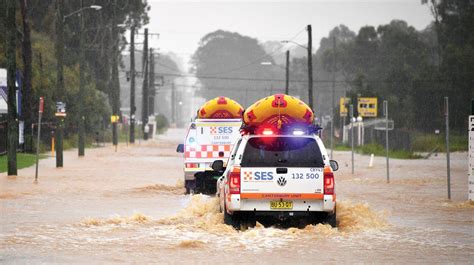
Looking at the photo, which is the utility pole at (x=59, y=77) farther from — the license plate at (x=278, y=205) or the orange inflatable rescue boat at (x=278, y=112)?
the license plate at (x=278, y=205)

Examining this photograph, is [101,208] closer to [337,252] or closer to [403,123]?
[337,252]

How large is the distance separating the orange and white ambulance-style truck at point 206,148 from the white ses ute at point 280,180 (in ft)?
30.7

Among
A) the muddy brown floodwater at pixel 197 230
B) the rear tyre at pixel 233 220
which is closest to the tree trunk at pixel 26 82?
the muddy brown floodwater at pixel 197 230

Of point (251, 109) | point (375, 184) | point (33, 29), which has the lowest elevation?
point (375, 184)

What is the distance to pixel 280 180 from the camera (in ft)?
52.6

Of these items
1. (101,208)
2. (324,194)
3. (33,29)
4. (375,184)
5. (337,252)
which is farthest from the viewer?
(33,29)

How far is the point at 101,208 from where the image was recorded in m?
21.8

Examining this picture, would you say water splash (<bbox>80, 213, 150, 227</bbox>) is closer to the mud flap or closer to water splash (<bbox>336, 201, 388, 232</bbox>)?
water splash (<bbox>336, 201, 388, 232</bbox>)

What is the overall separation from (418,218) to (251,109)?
4206 mm

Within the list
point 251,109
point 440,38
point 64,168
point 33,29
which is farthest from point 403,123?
point 251,109

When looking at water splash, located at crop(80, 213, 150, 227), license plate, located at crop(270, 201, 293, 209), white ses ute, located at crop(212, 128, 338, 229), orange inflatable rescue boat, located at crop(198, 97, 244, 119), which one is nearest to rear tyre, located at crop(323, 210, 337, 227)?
white ses ute, located at crop(212, 128, 338, 229)

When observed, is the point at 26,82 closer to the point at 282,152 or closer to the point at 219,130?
the point at 219,130

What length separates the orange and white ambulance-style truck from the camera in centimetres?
2573

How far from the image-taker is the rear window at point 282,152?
1612cm
